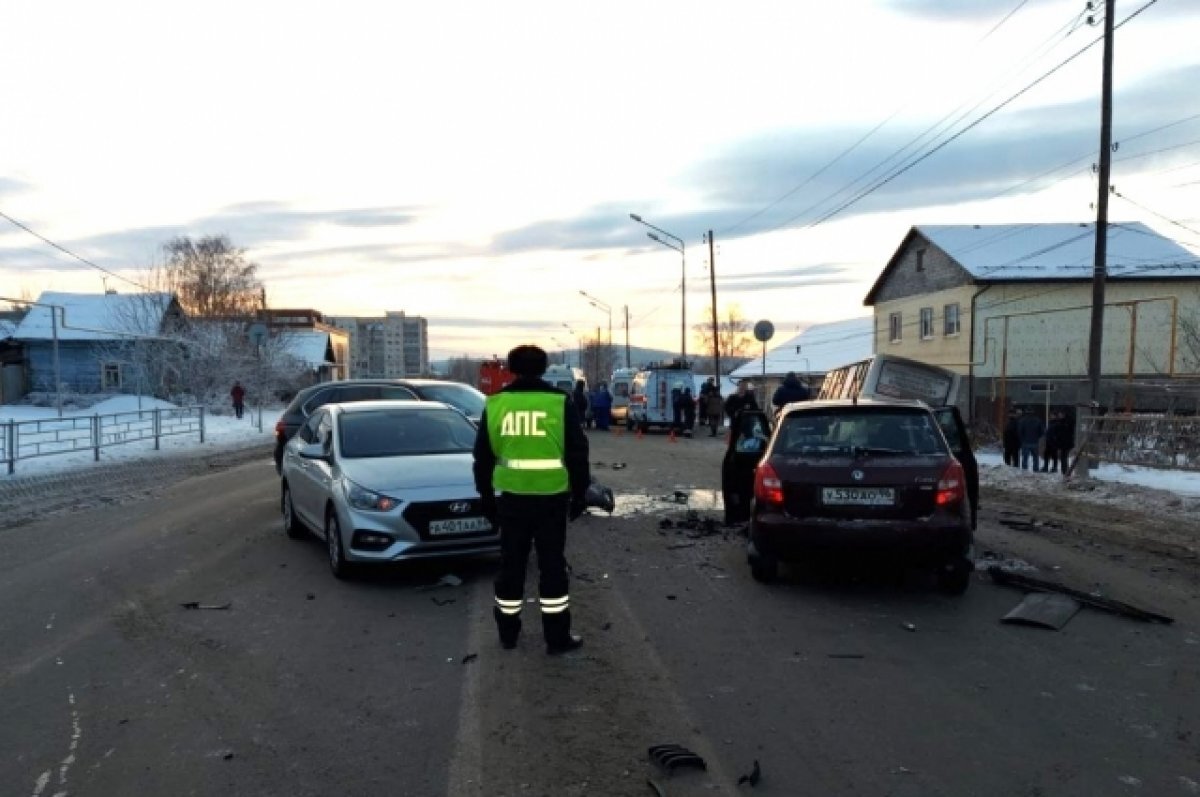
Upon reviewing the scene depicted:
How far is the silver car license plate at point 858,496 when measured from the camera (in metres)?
6.81

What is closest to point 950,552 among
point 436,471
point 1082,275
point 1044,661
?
point 1044,661

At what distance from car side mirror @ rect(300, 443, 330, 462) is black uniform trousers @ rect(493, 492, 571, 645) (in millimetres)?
3424

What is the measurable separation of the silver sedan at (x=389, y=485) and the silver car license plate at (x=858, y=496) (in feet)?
8.64

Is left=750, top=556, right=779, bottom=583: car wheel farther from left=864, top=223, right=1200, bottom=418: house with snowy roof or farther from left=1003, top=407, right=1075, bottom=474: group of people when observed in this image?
left=864, top=223, right=1200, bottom=418: house with snowy roof

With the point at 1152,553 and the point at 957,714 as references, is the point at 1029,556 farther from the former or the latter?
the point at 957,714

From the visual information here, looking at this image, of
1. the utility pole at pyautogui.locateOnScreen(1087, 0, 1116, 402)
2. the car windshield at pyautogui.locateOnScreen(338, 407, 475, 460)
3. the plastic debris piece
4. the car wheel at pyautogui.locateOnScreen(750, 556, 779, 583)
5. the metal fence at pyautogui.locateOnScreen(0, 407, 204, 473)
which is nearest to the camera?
the plastic debris piece

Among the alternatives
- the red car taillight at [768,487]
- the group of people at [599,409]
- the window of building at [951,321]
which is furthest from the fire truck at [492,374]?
the red car taillight at [768,487]

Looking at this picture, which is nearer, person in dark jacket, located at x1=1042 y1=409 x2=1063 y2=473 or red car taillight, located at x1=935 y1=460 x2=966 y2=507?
red car taillight, located at x1=935 y1=460 x2=966 y2=507

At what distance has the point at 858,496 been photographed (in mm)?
6859

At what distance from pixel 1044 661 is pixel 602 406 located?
1106 inches

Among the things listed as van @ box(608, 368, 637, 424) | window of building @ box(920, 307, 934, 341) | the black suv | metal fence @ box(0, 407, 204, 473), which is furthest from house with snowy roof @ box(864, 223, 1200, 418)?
metal fence @ box(0, 407, 204, 473)

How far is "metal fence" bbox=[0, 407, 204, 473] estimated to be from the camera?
1619 cm

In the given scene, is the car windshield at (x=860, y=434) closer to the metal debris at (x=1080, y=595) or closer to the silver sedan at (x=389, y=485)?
the metal debris at (x=1080, y=595)

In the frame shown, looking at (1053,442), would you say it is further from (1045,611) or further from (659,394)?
(659,394)
